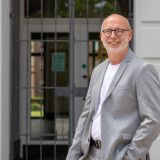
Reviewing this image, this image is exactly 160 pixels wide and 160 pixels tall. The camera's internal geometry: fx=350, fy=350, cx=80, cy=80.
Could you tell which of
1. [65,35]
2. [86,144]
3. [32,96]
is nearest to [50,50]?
[65,35]

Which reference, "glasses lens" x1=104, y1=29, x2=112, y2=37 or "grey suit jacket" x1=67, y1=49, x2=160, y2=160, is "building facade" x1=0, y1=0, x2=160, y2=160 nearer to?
"glasses lens" x1=104, y1=29, x2=112, y2=37

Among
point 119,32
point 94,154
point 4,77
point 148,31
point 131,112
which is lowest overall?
point 94,154

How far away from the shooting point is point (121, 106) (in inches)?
87.0

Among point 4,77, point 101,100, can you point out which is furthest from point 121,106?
point 4,77

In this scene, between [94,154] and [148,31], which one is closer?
[94,154]

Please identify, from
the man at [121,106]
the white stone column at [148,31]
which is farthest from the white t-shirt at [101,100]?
the white stone column at [148,31]

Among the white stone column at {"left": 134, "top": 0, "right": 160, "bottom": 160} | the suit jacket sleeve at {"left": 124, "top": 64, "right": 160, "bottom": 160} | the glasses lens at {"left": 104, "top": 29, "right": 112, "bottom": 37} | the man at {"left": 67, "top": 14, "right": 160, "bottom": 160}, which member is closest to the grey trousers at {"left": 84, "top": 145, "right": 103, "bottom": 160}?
the man at {"left": 67, "top": 14, "right": 160, "bottom": 160}

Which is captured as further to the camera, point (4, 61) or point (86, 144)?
point (4, 61)

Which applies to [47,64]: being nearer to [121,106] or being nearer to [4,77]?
[4,77]

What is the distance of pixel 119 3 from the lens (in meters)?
7.04

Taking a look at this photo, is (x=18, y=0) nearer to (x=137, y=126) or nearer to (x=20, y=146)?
(x=20, y=146)

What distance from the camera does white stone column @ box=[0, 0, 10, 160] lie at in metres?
4.63

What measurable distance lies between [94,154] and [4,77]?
260cm

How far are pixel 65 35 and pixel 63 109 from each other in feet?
5.02
